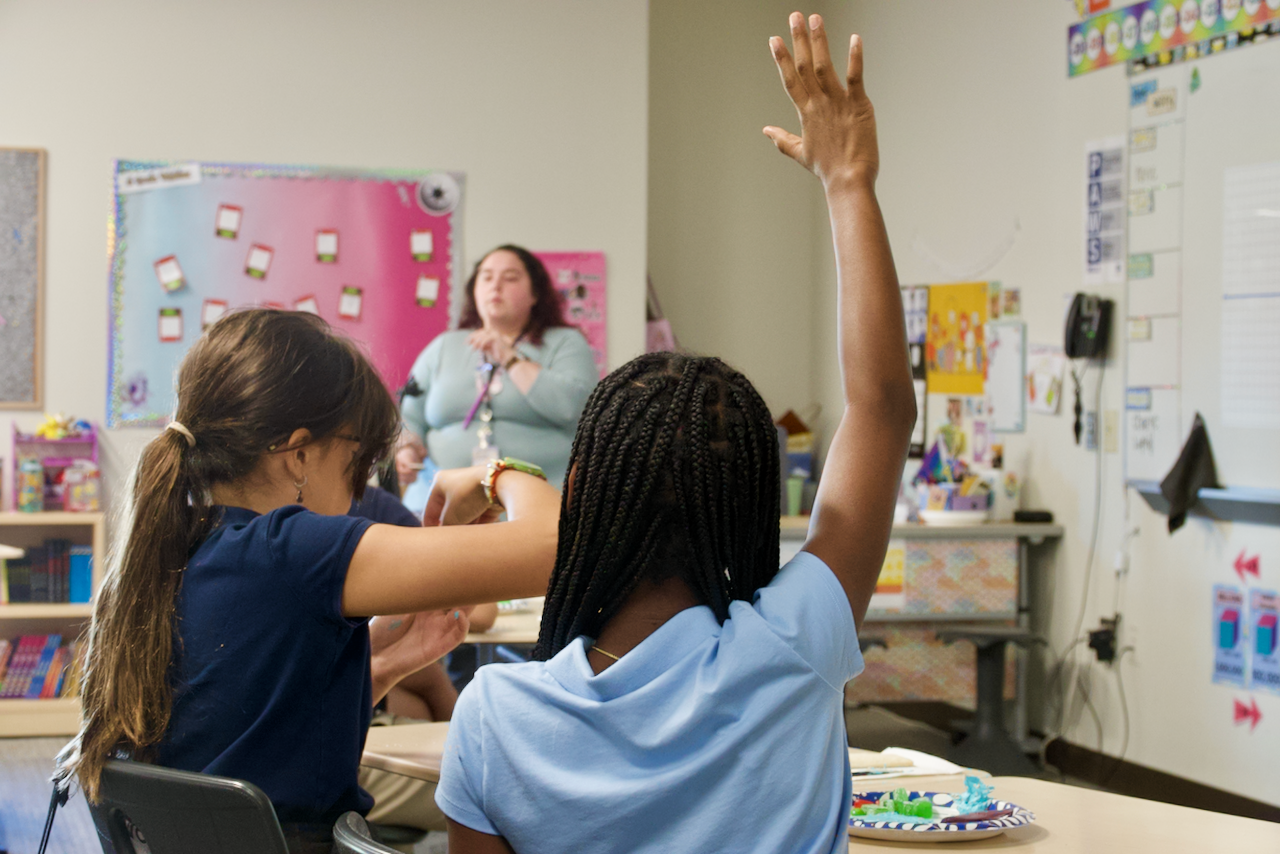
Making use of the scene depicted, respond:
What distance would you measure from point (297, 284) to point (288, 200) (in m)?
0.35

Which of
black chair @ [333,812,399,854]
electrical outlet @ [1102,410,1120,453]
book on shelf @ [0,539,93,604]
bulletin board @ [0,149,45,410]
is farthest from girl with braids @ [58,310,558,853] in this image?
bulletin board @ [0,149,45,410]

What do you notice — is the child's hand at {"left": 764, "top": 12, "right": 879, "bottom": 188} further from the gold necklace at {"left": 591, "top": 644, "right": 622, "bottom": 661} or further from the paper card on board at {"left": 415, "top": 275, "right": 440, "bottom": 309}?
the paper card on board at {"left": 415, "top": 275, "right": 440, "bottom": 309}

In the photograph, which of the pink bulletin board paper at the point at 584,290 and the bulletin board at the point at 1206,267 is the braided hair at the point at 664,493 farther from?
the pink bulletin board paper at the point at 584,290

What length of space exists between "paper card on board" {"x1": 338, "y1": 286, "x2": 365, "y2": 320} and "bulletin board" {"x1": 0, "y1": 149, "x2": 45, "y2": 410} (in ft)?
3.80

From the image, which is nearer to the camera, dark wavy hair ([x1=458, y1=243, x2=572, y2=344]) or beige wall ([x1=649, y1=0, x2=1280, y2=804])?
beige wall ([x1=649, y1=0, x2=1280, y2=804])

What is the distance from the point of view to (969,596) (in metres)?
4.10

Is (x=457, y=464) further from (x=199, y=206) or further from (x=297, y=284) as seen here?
(x=199, y=206)

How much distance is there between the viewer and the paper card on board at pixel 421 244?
15.9ft

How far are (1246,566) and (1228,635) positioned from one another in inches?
8.8

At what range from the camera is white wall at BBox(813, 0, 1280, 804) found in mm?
3537

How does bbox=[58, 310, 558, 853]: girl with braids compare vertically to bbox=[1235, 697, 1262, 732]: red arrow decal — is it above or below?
above

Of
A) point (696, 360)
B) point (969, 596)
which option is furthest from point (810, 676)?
point (969, 596)

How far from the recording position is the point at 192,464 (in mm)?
1243

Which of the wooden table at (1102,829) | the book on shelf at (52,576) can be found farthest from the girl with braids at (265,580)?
the book on shelf at (52,576)
